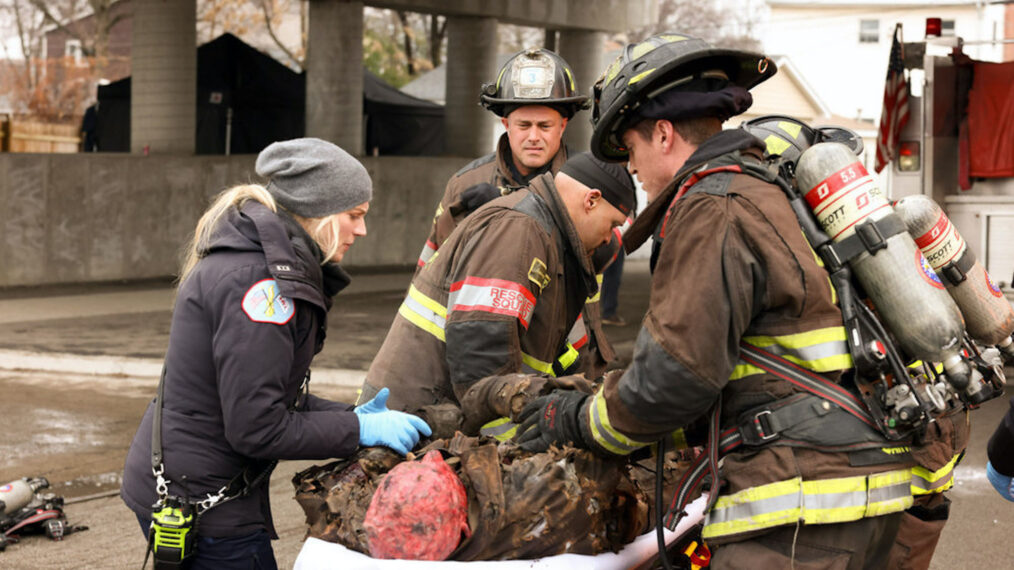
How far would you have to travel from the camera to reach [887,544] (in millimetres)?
2920

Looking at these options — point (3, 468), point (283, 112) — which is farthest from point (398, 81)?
point (3, 468)

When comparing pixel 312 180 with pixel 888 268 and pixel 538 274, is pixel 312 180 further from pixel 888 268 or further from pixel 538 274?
pixel 888 268

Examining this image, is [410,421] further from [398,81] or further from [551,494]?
[398,81]

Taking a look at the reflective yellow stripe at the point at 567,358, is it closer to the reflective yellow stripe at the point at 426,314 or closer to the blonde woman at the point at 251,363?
the reflective yellow stripe at the point at 426,314

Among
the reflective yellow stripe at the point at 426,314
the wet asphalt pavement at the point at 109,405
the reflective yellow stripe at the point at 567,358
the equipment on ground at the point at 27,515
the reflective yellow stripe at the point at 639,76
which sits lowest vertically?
the wet asphalt pavement at the point at 109,405

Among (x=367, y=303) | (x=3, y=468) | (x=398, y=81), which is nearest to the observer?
(x=3, y=468)

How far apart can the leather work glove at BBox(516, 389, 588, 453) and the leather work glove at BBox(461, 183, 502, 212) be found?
7.34 feet

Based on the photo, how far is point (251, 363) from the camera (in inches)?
122

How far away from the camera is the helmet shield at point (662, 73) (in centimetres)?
288

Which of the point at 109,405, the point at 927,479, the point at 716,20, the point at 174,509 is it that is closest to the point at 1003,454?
the point at 927,479

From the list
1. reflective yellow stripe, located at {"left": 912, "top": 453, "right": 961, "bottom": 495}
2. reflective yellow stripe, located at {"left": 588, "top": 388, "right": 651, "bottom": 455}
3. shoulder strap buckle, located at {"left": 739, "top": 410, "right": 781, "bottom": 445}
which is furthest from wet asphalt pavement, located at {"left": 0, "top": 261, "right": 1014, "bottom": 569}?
shoulder strap buckle, located at {"left": 739, "top": 410, "right": 781, "bottom": 445}

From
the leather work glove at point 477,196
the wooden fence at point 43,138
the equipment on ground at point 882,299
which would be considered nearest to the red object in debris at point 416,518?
the equipment on ground at point 882,299

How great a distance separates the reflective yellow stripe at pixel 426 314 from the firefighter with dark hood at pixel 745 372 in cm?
114

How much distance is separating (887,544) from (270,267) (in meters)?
1.66
